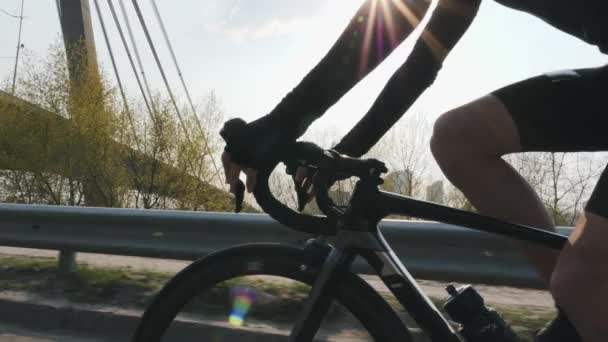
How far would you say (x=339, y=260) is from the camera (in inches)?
46.2

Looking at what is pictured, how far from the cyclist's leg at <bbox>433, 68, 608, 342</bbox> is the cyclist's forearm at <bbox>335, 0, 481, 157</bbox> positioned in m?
0.10

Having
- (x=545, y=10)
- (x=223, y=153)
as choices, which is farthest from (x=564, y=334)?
(x=223, y=153)

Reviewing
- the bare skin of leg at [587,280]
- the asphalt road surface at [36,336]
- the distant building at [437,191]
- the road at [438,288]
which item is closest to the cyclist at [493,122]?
the bare skin of leg at [587,280]

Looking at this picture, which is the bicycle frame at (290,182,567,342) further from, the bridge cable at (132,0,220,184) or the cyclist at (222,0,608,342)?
the bridge cable at (132,0,220,184)

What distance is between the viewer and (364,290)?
115 cm

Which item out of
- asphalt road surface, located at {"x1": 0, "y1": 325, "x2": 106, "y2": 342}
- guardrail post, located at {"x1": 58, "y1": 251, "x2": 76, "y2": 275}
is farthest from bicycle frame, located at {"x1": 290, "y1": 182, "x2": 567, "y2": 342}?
guardrail post, located at {"x1": 58, "y1": 251, "x2": 76, "y2": 275}

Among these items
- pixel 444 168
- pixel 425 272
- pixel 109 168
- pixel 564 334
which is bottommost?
pixel 109 168

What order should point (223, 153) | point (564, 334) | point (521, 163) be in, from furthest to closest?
point (521, 163), point (223, 153), point (564, 334)

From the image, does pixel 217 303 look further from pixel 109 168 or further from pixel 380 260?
pixel 109 168

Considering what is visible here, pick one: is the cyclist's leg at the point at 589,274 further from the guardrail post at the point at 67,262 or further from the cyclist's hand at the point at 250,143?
the guardrail post at the point at 67,262

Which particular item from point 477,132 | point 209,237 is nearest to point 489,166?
point 477,132

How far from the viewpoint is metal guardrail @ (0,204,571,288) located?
306 centimetres

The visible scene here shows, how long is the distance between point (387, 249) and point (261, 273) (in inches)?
10.1

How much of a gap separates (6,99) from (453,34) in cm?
3124
